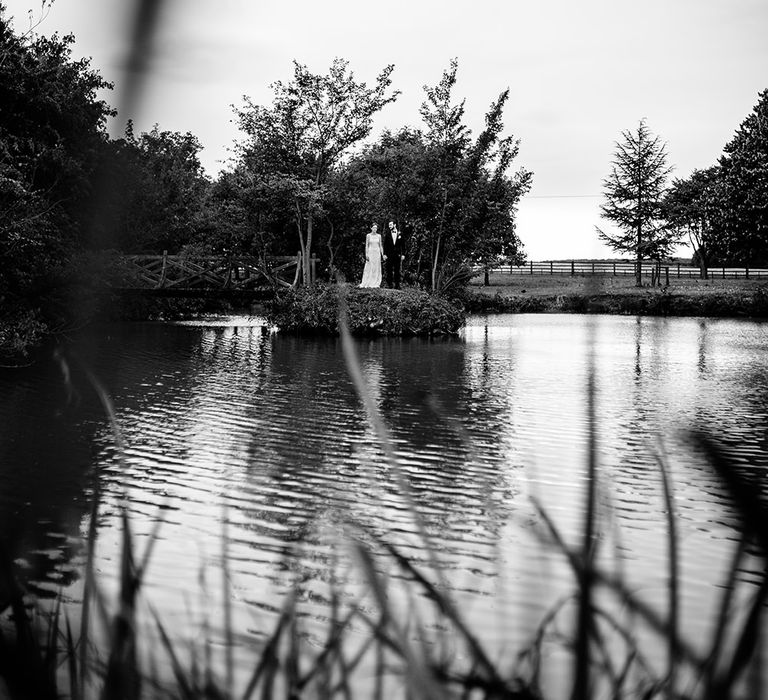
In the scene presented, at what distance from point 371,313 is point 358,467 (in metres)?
17.8

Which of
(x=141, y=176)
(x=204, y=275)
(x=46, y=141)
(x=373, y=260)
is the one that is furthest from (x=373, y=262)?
(x=141, y=176)

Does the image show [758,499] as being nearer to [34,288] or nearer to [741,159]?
[34,288]

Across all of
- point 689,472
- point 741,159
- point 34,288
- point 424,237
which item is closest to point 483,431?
point 689,472

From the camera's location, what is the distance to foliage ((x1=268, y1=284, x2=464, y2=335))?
2592 cm

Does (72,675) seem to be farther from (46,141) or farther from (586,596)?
(46,141)

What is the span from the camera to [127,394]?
43.5 ft

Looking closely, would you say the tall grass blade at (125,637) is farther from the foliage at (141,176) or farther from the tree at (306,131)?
the tree at (306,131)

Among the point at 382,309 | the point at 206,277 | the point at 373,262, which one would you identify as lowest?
the point at 382,309

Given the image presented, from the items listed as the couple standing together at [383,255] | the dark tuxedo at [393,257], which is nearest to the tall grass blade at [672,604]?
the couple standing together at [383,255]

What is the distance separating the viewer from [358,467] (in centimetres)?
838

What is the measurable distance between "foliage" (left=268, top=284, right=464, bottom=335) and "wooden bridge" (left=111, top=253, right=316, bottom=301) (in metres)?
4.78

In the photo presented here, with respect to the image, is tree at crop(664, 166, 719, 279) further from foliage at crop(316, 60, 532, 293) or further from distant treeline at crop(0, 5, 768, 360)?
foliage at crop(316, 60, 532, 293)

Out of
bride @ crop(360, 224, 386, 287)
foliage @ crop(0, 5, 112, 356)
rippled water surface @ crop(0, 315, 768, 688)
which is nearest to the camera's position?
rippled water surface @ crop(0, 315, 768, 688)

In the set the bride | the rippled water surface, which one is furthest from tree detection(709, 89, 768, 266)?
the rippled water surface
